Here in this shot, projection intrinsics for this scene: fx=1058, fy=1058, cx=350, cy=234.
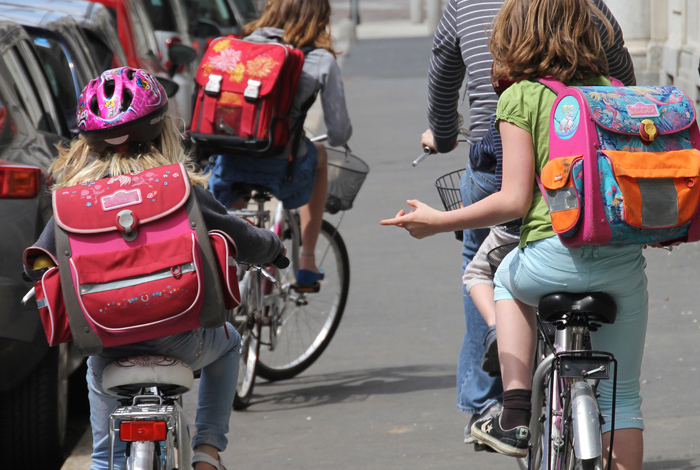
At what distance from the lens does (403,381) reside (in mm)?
5707

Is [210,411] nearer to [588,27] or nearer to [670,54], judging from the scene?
[588,27]

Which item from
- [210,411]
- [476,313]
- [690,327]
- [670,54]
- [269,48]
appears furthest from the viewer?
[670,54]

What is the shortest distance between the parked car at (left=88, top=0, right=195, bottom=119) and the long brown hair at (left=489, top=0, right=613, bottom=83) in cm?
592

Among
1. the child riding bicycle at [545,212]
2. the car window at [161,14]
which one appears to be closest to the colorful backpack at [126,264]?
the child riding bicycle at [545,212]

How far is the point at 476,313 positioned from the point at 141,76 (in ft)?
5.33

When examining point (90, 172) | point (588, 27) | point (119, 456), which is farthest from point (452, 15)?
point (119, 456)

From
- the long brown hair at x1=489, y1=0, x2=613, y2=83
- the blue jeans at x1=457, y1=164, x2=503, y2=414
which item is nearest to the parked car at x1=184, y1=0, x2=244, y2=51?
the blue jeans at x1=457, y1=164, x2=503, y2=414

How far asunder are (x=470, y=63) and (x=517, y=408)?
4.55ft

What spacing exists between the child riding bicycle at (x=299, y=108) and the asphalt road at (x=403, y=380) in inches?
42.0

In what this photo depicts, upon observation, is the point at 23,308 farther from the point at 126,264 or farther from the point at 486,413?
the point at 486,413

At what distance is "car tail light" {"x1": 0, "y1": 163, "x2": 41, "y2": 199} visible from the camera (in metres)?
4.12

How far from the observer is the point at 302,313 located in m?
6.02

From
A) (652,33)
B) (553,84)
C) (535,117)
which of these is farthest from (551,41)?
(652,33)

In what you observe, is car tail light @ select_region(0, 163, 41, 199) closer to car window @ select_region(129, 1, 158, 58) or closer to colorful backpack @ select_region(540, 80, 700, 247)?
colorful backpack @ select_region(540, 80, 700, 247)
